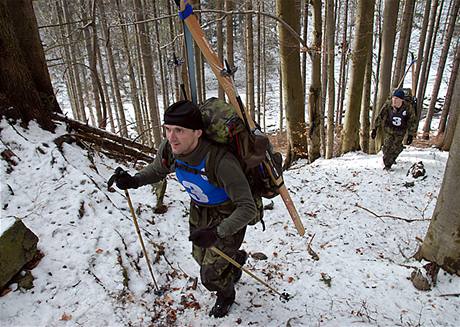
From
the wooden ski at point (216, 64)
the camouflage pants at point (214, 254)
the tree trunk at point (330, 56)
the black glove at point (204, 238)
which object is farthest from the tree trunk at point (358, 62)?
the black glove at point (204, 238)

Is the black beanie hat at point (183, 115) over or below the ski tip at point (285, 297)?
over

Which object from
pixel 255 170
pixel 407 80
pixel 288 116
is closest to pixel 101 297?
pixel 255 170

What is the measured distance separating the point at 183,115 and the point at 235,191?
74 cm

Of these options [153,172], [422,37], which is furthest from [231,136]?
[422,37]

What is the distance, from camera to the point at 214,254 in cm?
299

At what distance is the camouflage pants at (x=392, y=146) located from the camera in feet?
23.3

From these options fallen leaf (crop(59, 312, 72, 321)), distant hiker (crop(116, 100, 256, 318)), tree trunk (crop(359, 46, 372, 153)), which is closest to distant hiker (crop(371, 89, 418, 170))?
tree trunk (crop(359, 46, 372, 153))

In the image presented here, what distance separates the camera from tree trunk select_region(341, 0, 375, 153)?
862cm

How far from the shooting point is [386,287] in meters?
3.54

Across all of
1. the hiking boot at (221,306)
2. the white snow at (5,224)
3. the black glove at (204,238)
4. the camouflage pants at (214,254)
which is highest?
the black glove at (204,238)

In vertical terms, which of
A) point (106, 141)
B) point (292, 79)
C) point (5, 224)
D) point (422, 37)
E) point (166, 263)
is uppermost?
point (422, 37)

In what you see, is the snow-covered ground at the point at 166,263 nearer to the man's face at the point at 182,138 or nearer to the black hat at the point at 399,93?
the man's face at the point at 182,138

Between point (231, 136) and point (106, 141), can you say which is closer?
point (231, 136)

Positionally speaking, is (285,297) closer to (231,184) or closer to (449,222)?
(231,184)
